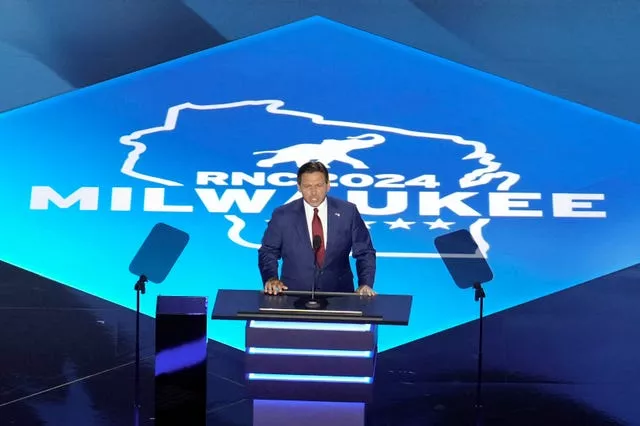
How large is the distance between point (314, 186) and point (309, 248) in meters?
0.38

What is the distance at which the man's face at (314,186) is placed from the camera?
4.11 metres

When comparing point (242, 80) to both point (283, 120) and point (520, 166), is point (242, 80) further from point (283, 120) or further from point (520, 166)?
point (520, 166)

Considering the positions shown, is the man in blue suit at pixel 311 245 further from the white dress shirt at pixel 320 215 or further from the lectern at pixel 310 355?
the lectern at pixel 310 355

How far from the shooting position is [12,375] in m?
5.39

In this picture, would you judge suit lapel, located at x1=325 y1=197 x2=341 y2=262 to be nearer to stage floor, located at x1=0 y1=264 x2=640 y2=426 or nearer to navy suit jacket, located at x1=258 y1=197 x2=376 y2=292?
navy suit jacket, located at x1=258 y1=197 x2=376 y2=292

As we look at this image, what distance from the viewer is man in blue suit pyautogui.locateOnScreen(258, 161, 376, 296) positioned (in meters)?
4.34

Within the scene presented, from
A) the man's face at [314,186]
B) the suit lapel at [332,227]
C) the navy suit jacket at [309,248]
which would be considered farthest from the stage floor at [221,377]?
the man's face at [314,186]

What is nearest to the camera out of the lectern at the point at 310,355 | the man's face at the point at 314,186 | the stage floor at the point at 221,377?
the lectern at the point at 310,355

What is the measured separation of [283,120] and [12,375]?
252 centimetres

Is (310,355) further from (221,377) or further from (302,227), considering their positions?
(221,377)

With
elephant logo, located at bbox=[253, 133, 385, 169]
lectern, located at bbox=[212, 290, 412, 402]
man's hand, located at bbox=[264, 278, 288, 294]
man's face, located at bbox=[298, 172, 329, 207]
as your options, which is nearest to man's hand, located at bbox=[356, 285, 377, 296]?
lectern, located at bbox=[212, 290, 412, 402]

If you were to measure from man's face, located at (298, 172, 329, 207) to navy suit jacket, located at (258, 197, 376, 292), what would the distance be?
0.78 feet

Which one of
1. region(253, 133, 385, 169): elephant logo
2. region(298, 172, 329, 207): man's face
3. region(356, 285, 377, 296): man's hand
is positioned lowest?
region(356, 285, 377, 296): man's hand

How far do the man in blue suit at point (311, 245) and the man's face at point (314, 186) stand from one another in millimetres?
159
